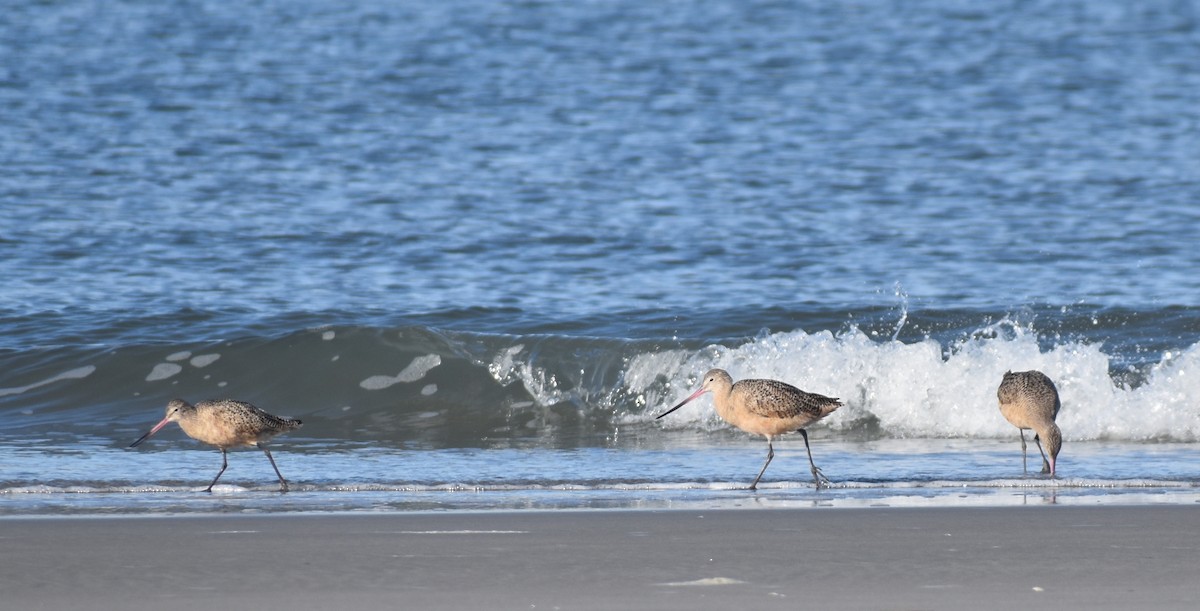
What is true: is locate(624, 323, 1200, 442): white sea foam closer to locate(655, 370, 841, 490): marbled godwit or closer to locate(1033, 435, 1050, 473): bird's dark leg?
locate(1033, 435, 1050, 473): bird's dark leg

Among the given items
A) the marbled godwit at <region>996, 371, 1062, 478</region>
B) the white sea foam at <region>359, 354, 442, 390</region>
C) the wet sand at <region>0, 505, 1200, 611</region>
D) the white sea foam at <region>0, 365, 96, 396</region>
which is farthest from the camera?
the white sea foam at <region>359, 354, 442, 390</region>

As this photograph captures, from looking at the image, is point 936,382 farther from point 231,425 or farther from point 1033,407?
point 231,425

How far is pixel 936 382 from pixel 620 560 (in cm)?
584

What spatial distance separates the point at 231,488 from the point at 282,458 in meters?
1.28

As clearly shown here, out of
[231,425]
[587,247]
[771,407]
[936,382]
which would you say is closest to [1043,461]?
[771,407]

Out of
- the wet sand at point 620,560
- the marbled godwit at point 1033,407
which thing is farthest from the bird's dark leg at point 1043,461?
the wet sand at point 620,560

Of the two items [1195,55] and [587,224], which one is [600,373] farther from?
[1195,55]

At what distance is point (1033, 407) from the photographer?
9.52 metres

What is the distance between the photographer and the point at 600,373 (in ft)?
41.4

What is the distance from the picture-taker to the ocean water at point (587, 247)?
388 inches

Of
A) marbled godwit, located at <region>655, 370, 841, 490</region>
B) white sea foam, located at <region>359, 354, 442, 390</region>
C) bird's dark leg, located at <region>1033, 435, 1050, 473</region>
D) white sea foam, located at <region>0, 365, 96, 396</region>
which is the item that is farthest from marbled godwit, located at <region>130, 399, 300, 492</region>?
bird's dark leg, located at <region>1033, 435, 1050, 473</region>

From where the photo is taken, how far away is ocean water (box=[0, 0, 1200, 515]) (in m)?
9.85

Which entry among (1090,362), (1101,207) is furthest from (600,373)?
(1101,207)

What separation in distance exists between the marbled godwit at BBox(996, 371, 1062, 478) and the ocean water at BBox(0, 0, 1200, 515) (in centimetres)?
31
